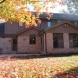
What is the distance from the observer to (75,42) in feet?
84.8

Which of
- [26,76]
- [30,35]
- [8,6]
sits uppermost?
Answer: [8,6]

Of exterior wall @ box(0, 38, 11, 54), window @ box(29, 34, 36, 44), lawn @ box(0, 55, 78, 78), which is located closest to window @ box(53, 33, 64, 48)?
window @ box(29, 34, 36, 44)

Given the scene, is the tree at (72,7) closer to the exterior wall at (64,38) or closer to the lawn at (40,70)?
the exterior wall at (64,38)

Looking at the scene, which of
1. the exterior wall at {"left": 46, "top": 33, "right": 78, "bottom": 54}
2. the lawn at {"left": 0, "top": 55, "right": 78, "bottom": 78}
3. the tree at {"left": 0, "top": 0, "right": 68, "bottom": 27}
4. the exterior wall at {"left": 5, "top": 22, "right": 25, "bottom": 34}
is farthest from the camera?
the exterior wall at {"left": 5, "top": 22, "right": 25, "bottom": 34}

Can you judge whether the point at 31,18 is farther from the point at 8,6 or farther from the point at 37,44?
the point at 37,44

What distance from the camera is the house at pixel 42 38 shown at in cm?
2431

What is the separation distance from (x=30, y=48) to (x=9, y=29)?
535 centimetres

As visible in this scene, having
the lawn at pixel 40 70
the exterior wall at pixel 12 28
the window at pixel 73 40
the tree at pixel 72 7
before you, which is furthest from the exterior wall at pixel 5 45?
the tree at pixel 72 7

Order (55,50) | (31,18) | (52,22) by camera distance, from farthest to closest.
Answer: (52,22) → (55,50) → (31,18)

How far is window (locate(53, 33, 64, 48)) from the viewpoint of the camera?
24688mm

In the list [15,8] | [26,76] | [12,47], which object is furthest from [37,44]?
[26,76]

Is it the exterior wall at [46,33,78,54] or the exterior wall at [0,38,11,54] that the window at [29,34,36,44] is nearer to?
the exterior wall at [0,38,11,54]

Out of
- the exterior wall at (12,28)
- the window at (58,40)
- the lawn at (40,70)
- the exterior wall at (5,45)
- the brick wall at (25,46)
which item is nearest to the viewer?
the lawn at (40,70)

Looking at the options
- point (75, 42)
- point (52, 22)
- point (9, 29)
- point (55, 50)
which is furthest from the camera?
point (52, 22)
